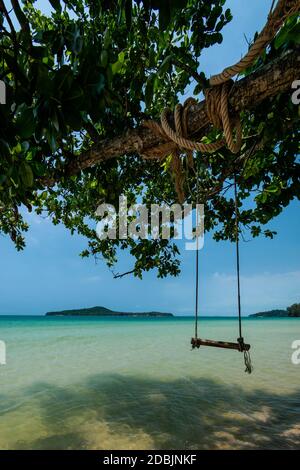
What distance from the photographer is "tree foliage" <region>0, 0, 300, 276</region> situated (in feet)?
4.32

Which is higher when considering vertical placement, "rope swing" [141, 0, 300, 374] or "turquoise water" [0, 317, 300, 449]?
"rope swing" [141, 0, 300, 374]

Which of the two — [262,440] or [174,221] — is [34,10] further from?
[262,440]

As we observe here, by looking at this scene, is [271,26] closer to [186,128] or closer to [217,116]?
[217,116]

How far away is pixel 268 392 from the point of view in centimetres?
500

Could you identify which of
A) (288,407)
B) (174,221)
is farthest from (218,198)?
(288,407)

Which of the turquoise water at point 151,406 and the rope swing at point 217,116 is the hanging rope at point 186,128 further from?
the turquoise water at point 151,406

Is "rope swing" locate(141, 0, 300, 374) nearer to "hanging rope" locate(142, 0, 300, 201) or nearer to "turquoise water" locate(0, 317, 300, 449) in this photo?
"hanging rope" locate(142, 0, 300, 201)

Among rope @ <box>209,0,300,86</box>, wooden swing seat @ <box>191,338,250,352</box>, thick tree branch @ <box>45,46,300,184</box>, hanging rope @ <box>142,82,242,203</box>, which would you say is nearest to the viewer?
rope @ <box>209,0,300,86</box>

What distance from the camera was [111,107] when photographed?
5.72 ft

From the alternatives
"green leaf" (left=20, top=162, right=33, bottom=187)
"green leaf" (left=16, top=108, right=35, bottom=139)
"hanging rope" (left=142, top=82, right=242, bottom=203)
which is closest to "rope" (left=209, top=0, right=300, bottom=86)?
"hanging rope" (left=142, top=82, right=242, bottom=203)

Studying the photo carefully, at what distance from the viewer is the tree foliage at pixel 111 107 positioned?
1.32 m

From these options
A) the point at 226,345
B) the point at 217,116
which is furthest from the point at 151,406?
the point at 217,116

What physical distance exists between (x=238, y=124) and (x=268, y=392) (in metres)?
4.72

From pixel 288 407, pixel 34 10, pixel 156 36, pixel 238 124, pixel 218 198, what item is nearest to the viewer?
pixel 238 124
